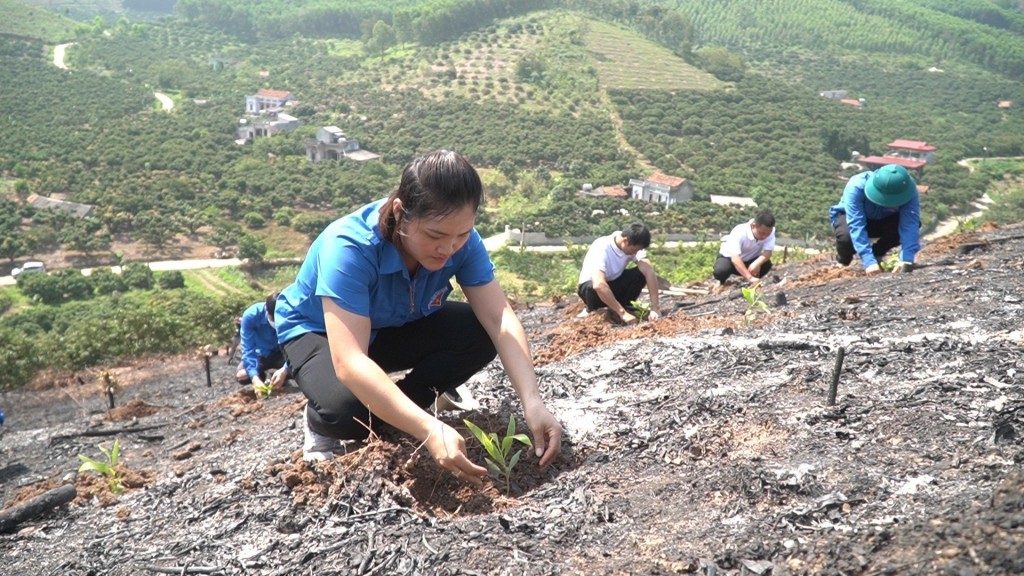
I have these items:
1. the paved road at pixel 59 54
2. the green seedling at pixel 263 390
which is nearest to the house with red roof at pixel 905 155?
the green seedling at pixel 263 390

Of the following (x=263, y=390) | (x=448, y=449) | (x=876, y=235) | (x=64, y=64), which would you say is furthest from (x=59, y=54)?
(x=448, y=449)

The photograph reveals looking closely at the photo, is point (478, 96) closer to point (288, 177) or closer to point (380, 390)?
point (288, 177)

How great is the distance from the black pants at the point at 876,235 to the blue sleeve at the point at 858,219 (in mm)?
241

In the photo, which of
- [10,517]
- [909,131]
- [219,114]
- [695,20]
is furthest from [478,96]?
[10,517]

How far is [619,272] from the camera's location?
5742 millimetres

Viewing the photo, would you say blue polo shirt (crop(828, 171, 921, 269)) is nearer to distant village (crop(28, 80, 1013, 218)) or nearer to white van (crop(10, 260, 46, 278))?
white van (crop(10, 260, 46, 278))

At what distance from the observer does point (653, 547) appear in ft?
6.68

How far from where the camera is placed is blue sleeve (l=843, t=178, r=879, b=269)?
18.1 ft

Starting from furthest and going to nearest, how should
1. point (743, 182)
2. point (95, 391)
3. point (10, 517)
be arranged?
1. point (743, 182)
2. point (95, 391)
3. point (10, 517)

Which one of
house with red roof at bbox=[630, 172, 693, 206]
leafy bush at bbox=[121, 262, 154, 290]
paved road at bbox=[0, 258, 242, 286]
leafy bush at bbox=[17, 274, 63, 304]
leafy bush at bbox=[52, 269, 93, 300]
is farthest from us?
house with red roof at bbox=[630, 172, 693, 206]

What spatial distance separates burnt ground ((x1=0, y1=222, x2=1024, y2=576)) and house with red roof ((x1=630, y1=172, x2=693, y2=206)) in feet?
105

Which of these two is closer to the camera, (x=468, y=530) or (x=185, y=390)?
(x=468, y=530)

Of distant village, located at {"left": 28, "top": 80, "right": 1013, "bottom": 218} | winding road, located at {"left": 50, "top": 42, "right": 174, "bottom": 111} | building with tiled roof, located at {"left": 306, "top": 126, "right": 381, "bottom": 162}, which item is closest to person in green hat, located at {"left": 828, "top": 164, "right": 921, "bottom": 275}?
distant village, located at {"left": 28, "top": 80, "right": 1013, "bottom": 218}

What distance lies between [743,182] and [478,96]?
20.5 metres
